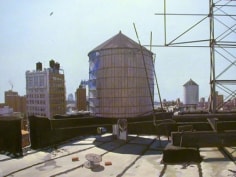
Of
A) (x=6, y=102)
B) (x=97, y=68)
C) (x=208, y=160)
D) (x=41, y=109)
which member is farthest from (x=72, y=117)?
(x=6, y=102)

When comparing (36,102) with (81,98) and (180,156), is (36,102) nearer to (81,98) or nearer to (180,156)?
(81,98)

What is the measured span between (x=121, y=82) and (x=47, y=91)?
5635 cm

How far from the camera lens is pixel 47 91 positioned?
68.9 metres

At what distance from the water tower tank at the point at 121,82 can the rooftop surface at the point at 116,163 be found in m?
3.12

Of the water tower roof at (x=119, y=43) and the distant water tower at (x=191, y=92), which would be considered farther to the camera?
the distant water tower at (x=191, y=92)

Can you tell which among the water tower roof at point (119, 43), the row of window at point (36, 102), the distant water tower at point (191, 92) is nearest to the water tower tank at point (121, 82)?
the water tower roof at point (119, 43)

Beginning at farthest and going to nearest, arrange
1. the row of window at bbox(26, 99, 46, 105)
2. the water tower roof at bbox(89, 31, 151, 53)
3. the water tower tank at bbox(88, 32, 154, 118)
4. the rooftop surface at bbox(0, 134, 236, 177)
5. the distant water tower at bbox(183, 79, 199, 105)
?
the row of window at bbox(26, 99, 46, 105) < the distant water tower at bbox(183, 79, 199, 105) < the water tower roof at bbox(89, 31, 151, 53) < the water tower tank at bbox(88, 32, 154, 118) < the rooftop surface at bbox(0, 134, 236, 177)

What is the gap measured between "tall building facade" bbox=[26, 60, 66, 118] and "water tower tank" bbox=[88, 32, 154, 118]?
50920 mm

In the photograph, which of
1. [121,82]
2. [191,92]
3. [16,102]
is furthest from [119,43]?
[16,102]

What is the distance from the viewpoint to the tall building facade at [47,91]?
67000 millimetres

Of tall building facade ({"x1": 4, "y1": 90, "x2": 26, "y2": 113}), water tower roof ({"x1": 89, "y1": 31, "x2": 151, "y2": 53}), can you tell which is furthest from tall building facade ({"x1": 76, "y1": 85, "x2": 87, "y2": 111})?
water tower roof ({"x1": 89, "y1": 31, "x2": 151, "y2": 53})

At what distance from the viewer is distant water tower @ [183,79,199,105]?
54.7 metres

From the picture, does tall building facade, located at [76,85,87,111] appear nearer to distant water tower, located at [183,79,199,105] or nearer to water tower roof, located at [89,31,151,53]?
distant water tower, located at [183,79,199,105]

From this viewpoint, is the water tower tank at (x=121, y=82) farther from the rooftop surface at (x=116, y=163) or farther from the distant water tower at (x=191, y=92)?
the distant water tower at (x=191, y=92)
